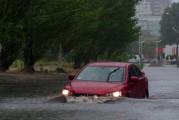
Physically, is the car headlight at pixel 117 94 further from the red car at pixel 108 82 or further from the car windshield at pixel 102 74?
the car windshield at pixel 102 74

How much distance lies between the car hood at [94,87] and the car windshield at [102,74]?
1.66ft

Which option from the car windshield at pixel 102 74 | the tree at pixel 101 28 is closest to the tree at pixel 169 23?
the tree at pixel 101 28

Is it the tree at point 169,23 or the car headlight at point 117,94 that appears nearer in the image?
the car headlight at point 117,94

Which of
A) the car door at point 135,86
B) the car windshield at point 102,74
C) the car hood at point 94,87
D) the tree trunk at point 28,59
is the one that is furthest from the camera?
the tree trunk at point 28,59

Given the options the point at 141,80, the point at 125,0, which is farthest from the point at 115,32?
the point at 141,80

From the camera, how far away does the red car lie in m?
14.2

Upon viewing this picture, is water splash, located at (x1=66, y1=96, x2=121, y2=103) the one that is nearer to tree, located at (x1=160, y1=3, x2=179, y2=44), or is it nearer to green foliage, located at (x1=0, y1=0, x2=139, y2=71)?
green foliage, located at (x1=0, y1=0, x2=139, y2=71)

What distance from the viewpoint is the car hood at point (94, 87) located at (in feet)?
46.1

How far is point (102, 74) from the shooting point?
50.8ft

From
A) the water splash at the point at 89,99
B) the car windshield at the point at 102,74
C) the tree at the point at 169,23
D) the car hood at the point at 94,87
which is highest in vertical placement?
the tree at the point at 169,23

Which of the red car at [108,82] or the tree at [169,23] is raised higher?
the tree at [169,23]

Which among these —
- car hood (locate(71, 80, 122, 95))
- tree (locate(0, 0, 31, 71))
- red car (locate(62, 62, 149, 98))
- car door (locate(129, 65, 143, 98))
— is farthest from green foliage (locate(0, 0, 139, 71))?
car hood (locate(71, 80, 122, 95))

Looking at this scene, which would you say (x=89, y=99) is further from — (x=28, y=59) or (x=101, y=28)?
(x=101, y=28)

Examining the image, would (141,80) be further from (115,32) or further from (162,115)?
(115,32)
